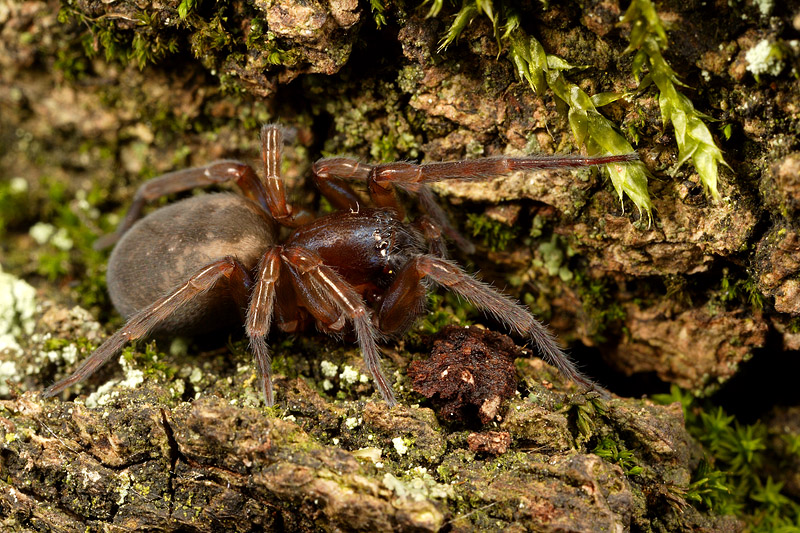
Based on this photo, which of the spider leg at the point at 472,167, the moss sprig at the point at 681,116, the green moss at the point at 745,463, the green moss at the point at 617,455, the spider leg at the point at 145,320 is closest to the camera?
the moss sprig at the point at 681,116

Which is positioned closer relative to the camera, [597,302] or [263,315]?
[263,315]

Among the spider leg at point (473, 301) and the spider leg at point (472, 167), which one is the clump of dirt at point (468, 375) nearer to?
the spider leg at point (473, 301)

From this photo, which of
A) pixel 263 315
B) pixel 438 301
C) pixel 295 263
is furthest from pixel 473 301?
pixel 263 315

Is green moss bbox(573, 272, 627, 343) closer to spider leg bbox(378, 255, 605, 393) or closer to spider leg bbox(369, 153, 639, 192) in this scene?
spider leg bbox(378, 255, 605, 393)

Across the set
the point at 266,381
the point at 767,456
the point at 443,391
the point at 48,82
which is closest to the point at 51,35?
the point at 48,82

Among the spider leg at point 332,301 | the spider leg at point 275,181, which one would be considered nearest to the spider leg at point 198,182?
the spider leg at point 275,181

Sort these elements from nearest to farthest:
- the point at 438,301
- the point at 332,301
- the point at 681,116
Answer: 1. the point at 681,116
2. the point at 332,301
3. the point at 438,301

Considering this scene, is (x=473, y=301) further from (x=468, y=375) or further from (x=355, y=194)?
(x=355, y=194)
